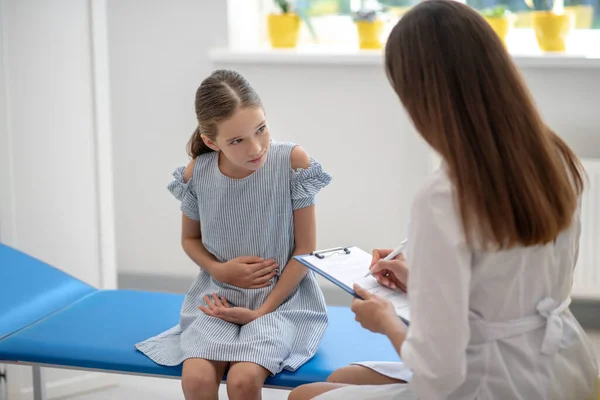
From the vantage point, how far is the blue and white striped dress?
190cm

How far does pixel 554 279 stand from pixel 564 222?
4.1 inches

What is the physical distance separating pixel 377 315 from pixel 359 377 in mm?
267

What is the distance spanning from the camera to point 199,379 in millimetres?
1734

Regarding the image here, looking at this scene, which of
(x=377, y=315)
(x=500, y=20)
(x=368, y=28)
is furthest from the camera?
(x=368, y=28)

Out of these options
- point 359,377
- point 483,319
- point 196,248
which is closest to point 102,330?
point 196,248

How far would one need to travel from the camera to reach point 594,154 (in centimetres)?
302

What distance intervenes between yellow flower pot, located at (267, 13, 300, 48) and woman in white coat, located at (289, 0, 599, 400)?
7.11ft

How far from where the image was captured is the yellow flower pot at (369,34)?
3.32 m

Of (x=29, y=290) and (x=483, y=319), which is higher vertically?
(x=483, y=319)

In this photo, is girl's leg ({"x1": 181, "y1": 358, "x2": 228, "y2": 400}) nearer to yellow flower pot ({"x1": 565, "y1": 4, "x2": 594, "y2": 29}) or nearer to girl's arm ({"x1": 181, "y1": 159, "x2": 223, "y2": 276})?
girl's arm ({"x1": 181, "y1": 159, "x2": 223, "y2": 276})

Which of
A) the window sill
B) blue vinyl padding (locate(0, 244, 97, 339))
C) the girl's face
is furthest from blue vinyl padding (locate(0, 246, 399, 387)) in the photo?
the window sill

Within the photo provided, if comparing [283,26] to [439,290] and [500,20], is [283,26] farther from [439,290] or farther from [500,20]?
[439,290]

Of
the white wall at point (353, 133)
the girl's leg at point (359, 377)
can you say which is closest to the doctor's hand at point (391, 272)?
the girl's leg at point (359, 377)

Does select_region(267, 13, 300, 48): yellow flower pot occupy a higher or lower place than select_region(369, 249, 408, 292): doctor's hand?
higher
